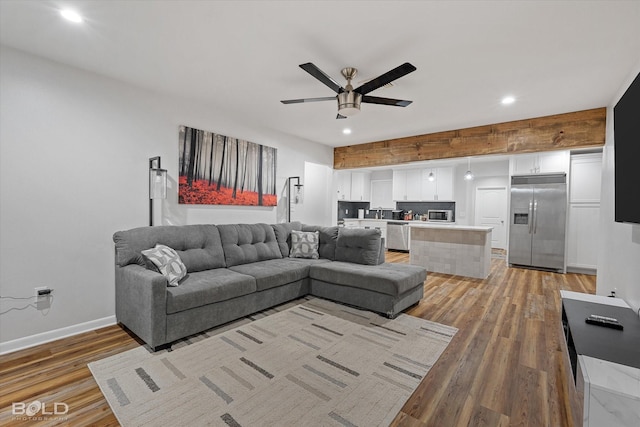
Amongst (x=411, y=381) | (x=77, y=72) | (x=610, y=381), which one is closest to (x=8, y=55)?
(x=77, y=72)

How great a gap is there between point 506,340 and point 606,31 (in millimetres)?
2591

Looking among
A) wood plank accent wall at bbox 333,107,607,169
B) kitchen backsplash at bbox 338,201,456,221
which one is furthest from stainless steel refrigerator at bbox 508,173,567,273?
wood plank accent wall at bbox 333,107,607,169

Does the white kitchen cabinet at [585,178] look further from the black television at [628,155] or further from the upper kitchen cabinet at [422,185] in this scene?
the black television at [628,155]

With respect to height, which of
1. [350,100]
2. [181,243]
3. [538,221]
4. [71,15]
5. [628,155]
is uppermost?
[71,15]

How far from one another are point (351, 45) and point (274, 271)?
2.41 meters

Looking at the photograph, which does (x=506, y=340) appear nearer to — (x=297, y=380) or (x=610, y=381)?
(x=610, y=381)

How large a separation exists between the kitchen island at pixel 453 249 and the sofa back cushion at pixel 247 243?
113 inches

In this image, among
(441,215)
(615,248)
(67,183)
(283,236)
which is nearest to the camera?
(67,183)

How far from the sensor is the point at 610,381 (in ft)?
4.18

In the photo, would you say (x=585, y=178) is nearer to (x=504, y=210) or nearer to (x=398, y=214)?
(x=504, y=210)

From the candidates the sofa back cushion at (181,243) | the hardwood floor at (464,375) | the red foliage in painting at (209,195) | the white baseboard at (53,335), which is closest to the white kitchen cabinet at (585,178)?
the hardwood floor at (464,375)

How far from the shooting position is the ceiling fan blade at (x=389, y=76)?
2.02 m

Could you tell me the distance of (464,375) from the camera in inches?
83.8

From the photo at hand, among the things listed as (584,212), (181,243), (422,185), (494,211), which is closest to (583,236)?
(584,212)
